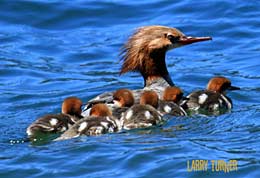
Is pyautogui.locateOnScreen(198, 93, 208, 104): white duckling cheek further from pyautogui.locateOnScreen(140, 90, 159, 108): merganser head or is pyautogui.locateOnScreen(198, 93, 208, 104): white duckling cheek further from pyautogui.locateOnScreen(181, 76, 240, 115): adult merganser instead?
pyautogui.locateOnScreen(140, 90, 159, 108): merganser head

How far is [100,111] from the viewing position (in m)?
10.4

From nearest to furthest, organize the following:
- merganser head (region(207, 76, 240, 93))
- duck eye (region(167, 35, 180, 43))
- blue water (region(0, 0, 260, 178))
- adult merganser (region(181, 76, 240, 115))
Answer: blue water (region(0, 0, 260, 178)) → adult merganser (region(181, 76, 240, 115)) → merganser head (region(207, 76, 240, 93)) → duck eye (region(167, 35, 180, 43))

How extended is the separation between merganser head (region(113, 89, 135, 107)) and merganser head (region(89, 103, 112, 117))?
42cm

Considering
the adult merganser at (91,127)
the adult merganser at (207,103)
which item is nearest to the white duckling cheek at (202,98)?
the adult merganser at (207,103)

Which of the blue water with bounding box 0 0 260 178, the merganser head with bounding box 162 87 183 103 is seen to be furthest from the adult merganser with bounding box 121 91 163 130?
the merganser head with bounding box 162 87 183 103

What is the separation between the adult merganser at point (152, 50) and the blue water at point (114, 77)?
876 mm

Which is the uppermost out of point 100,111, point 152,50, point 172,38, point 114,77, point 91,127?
point 172,38

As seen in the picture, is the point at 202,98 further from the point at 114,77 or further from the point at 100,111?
the point at 114,77

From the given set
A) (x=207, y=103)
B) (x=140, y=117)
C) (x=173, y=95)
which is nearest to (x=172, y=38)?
(x=173, y=95)

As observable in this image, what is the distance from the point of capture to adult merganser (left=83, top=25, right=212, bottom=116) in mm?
12016

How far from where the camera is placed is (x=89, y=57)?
15.2 m

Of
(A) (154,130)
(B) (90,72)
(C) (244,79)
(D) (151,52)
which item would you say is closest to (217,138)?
(A) (154,130)

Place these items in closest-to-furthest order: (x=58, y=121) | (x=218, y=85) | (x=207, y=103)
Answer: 1. (x=58, y=121)
2. (x=207, y=103)
3. (x=218, y=85)

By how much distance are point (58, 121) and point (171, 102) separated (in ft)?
4.61
